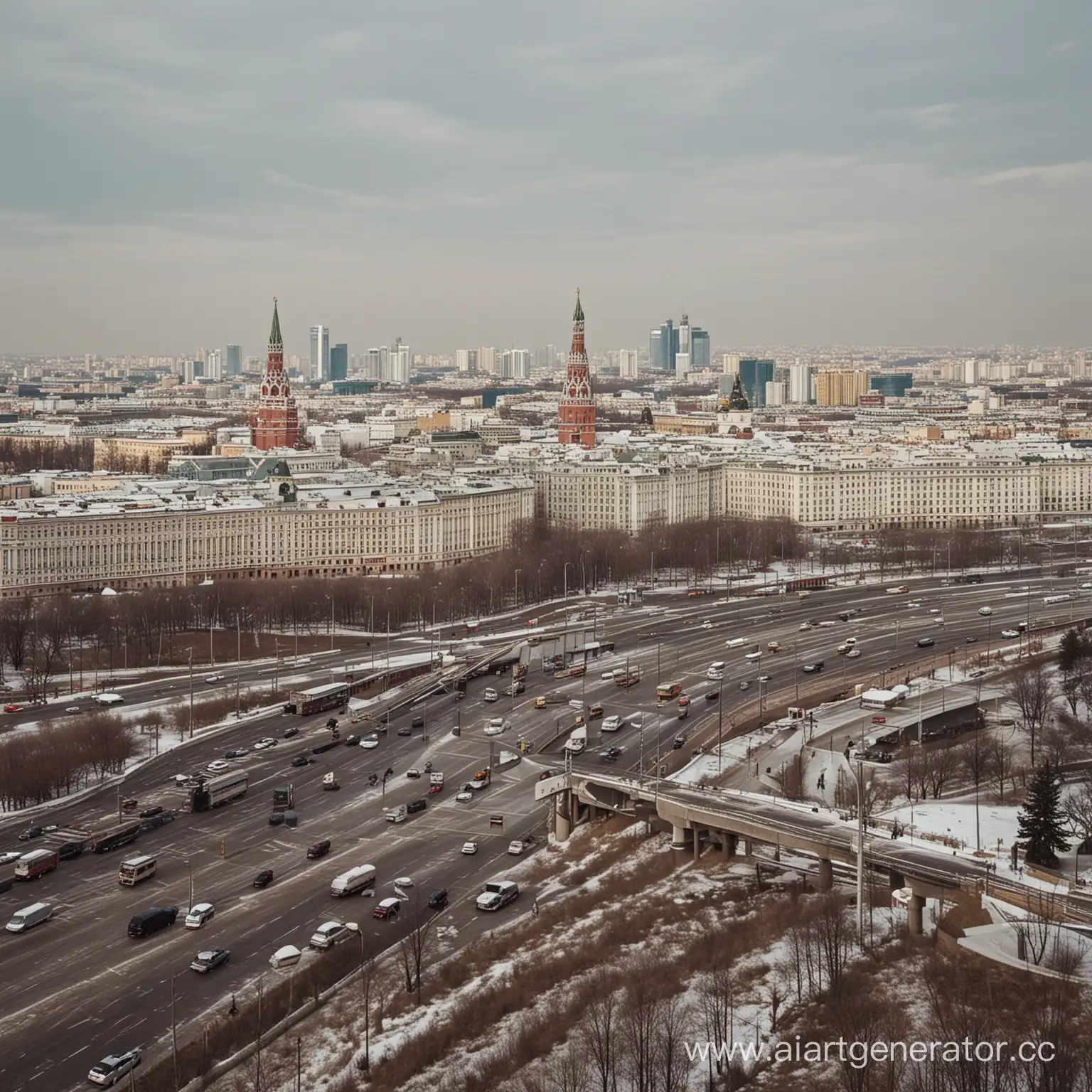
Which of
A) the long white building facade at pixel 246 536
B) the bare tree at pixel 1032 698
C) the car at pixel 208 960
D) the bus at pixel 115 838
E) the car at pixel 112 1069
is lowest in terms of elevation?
the car at pixel 112 1069

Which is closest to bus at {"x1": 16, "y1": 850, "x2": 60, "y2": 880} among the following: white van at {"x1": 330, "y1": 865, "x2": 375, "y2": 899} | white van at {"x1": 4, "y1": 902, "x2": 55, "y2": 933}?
white van at {"x1": 4, "y1": 902, "x2": 55, "y2": 933}

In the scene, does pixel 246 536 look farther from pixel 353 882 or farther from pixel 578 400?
pixel 353 882

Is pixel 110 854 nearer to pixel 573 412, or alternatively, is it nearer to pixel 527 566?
pixel 527 566

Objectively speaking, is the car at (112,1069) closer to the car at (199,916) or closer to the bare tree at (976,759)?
the car at (199,916)

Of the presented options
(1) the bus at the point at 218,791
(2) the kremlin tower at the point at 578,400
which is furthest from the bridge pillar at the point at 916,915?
(2) the kremlin tower at the point at 578,400

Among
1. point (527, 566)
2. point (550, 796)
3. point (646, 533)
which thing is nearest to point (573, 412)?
point (646, 533)
